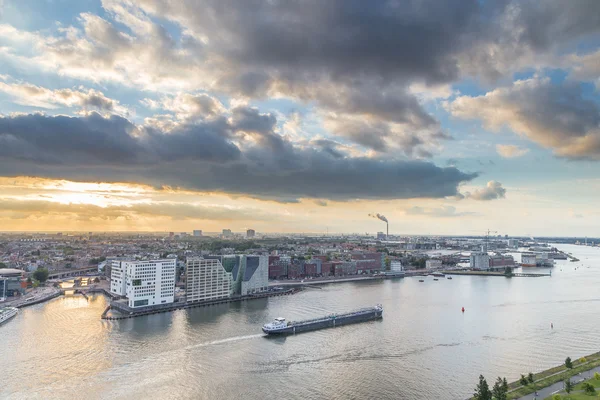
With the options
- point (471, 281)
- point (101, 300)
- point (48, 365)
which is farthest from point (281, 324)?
point (471, 281)

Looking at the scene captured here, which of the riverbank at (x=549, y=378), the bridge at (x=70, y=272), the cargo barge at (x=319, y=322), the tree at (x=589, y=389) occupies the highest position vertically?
the tree at (x=589, y=389)

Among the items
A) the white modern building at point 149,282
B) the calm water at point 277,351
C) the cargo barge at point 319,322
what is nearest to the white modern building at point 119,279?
the white modern building at point 149,282

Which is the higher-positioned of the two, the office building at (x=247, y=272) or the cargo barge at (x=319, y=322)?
the office building at (x=247, y=272)

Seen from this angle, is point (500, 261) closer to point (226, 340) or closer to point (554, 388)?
→ point (554, 388)

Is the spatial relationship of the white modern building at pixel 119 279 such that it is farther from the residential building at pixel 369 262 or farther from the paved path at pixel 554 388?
the residential building at pixel 369 262

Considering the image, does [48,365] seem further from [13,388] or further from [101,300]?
[101,300]
